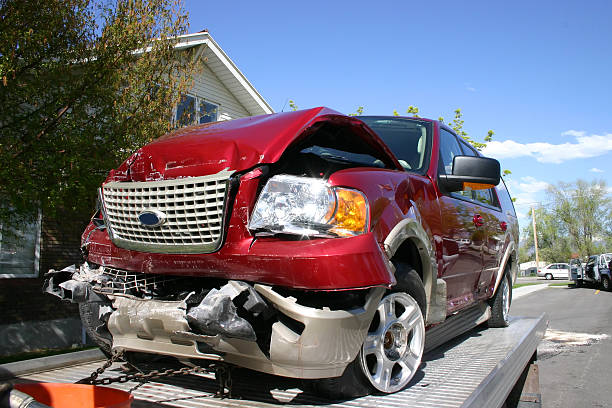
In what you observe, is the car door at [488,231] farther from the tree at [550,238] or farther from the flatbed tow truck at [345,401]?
the tree at [550,238]

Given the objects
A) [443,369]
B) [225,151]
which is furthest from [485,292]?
[225,151]

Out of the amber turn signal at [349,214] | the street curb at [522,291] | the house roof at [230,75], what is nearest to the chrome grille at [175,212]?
the amber turn signal at [349,214]

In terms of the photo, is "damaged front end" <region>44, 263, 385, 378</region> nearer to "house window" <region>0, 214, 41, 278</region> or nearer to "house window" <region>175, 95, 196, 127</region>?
"house window" <region>175, 95, 196, 127</region>

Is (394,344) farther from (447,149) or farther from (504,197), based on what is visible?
(504,197)

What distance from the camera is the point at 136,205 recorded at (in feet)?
8.24

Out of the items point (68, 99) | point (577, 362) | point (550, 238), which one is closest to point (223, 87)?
point (68, 99)

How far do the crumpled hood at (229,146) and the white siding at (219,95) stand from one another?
11561 mm

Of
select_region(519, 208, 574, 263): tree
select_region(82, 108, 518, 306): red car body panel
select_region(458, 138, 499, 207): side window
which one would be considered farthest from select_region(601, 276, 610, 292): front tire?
select_region(519, 208, 574, 263): tree

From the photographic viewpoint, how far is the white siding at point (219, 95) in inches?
556

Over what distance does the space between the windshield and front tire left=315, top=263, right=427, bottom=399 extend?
39.2 inches

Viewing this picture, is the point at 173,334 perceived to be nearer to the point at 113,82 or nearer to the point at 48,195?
the point at 48,195

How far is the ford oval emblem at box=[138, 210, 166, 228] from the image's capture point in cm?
→ 236

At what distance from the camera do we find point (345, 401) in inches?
89.7

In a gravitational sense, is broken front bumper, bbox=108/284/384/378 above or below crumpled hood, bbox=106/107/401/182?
below
